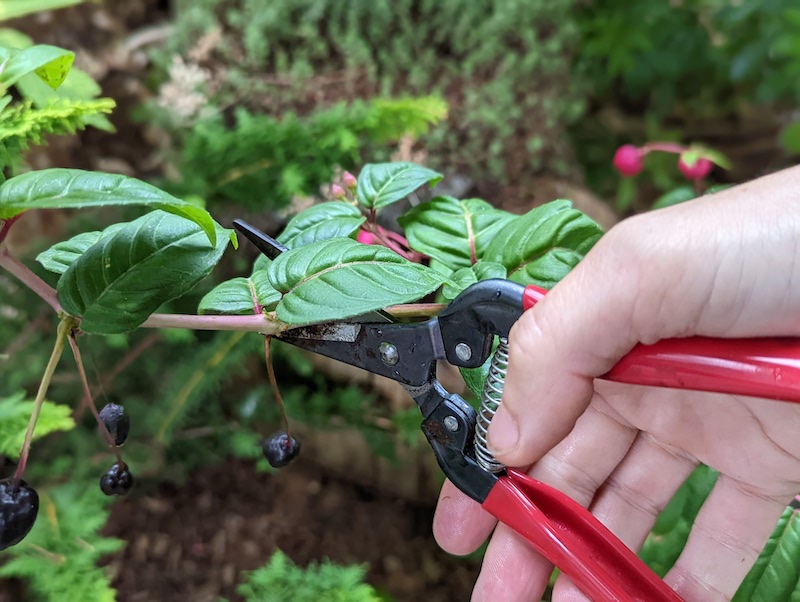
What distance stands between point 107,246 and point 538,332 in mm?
367

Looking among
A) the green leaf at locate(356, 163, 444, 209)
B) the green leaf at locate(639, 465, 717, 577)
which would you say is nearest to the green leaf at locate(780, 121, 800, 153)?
the green leaf at locate(639, 465, 717, 577)

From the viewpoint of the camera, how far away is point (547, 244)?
0.63m

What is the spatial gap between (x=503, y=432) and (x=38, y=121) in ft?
1.72

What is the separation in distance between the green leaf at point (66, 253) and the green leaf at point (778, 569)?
77 centimetres

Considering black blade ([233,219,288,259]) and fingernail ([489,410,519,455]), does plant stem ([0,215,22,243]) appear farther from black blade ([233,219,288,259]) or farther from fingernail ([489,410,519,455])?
fingernail ([489,410,519,455])

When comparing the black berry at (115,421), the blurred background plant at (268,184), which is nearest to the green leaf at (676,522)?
the blurred background plant at (268,184)

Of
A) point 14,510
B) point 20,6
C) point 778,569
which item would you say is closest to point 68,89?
point 20,6

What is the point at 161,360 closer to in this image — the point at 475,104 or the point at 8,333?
the point at 8,333

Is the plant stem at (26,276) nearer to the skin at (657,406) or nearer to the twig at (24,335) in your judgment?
the skin at (657,406)

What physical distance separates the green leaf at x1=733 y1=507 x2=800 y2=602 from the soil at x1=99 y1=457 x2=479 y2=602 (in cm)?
43

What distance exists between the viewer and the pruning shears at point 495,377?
52cm

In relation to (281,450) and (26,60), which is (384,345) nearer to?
(281,450)

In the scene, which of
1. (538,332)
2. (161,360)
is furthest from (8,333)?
(538,332)

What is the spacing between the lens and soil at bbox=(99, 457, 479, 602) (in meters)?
1.00
